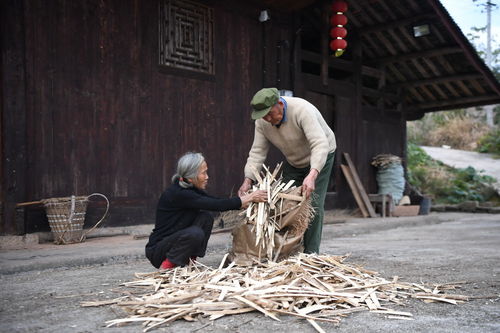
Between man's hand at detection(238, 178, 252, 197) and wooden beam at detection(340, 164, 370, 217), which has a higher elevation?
man's hand at detection(238, 178, 252, 197)

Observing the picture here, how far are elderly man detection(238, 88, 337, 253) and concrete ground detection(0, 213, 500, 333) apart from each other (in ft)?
2.68

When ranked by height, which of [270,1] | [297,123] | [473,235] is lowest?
[473,235]

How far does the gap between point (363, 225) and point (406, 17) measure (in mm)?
4071

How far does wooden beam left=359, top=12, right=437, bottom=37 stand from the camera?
899cm

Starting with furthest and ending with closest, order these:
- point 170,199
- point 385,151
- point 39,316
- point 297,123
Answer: point 385,151, point 297,123, point 170,199, point 39,316

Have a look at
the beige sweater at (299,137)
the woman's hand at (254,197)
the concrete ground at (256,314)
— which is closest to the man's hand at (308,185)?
the beige sweater at (299,137)

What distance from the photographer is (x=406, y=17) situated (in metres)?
9.27

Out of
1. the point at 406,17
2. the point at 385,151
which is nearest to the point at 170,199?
the point at 406,17

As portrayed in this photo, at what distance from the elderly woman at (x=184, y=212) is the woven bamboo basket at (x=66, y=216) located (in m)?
1.77

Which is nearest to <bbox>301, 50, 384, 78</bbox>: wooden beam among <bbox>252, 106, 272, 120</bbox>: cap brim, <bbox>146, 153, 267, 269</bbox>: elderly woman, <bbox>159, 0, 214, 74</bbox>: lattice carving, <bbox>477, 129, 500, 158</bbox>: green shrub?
<bbox>159, 0, 214, 74</bbox>: lattice carving

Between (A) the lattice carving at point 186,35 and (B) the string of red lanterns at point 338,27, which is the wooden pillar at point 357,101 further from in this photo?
(A) the lattice carving at point 186,35

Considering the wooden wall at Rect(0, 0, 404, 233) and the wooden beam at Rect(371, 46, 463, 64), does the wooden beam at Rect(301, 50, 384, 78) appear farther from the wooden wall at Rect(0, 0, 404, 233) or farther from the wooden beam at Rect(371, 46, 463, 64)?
the wooden wall at Rect(0, 0, 404, 233)

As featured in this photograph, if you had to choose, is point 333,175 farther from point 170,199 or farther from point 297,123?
point 170,199

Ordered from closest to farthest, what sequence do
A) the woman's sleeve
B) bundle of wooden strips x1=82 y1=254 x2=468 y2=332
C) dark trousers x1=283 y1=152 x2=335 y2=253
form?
1. bundle of wooden strips x1=82 y1=254 x2=468 y2=332
2. the woman's sleeve
3. dark trousers x1=283 y1=152 x2=335 y2=253
